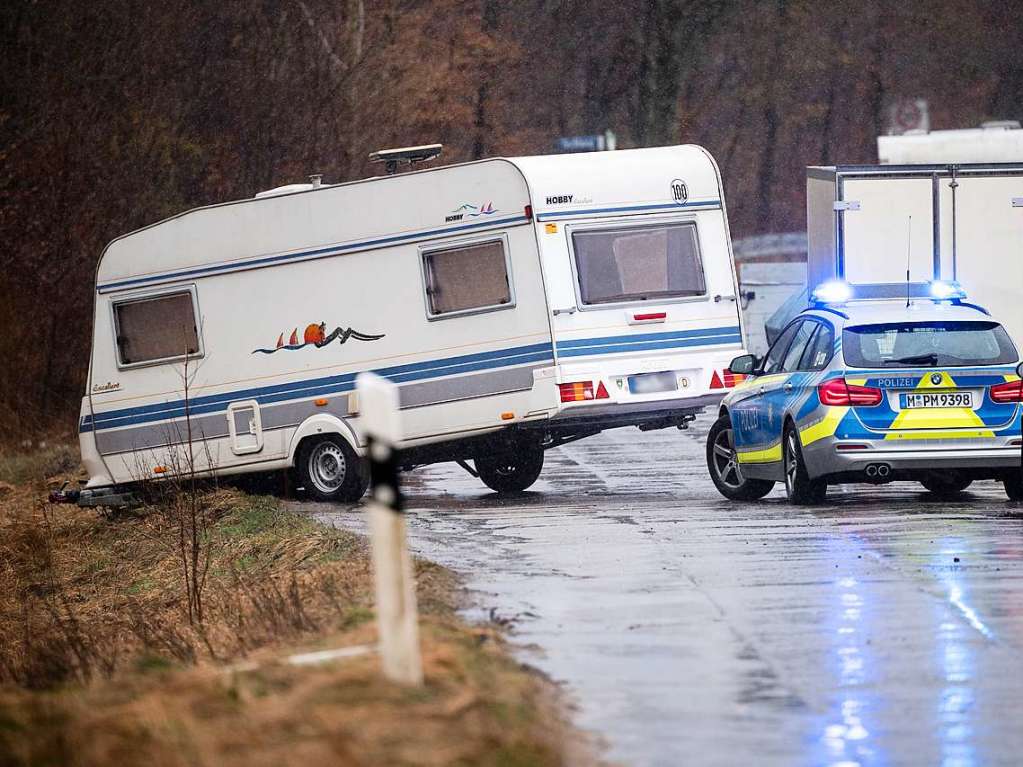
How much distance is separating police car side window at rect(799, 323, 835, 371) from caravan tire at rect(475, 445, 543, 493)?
4379mm

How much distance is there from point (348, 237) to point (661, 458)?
17.3ft

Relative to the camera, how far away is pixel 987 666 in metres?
8.21

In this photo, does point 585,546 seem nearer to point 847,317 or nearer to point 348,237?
point 847,317

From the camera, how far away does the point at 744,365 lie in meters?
16.4

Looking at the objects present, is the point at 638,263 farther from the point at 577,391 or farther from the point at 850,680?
the point at 850,680

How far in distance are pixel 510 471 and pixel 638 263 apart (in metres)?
2.71

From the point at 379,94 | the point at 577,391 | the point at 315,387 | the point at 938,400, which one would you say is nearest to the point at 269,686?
the point at 938,400

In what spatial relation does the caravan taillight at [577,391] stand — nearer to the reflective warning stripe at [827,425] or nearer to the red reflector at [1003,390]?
the reflective warning stripe at [827,425]

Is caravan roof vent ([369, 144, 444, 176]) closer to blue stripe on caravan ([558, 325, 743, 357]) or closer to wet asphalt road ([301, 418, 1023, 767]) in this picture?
blue stripe on caravan ([558, 325, 743, 357])

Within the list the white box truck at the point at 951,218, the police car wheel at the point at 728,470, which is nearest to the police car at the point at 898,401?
the police car wheel at the point at 728,470

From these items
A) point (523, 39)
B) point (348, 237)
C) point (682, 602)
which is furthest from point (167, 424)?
point (523, 39)

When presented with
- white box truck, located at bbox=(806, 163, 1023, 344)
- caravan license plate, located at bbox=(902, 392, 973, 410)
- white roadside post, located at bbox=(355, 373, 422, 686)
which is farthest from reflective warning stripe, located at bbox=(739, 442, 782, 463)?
white roadside post, located at bbox=(355, 373, 422, 686)

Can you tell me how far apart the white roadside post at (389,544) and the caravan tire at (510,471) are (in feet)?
41.9

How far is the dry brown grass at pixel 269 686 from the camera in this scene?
5879 millimetres
